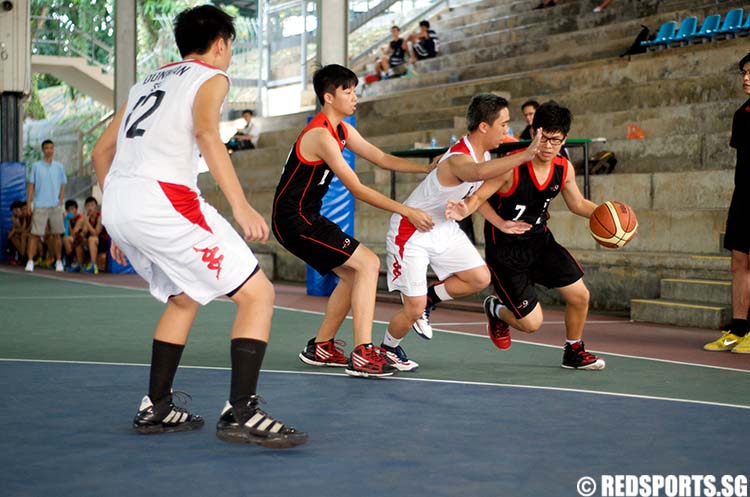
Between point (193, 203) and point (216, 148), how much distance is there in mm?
292

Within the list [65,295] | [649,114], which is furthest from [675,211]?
[65,295]

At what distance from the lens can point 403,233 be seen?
22.0 feet

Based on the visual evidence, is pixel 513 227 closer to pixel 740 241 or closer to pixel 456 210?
pixel 456 210

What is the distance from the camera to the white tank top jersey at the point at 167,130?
4270mm

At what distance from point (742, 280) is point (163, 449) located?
490 centimetres

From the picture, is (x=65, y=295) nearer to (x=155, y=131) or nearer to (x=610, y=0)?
(x=155, y=131)

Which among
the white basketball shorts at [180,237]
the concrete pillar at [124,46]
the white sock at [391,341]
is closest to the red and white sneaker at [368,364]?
the white sock at [391,341]

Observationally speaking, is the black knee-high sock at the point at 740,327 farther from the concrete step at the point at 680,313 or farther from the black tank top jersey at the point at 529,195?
the black tank top jersey at the point at 529,195

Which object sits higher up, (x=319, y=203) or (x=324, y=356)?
(x=319, y=203)

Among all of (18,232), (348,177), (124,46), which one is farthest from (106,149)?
(18,232)

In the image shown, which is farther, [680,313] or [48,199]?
[48,199]

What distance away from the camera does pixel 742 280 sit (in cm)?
759

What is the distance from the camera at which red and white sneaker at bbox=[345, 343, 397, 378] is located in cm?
612

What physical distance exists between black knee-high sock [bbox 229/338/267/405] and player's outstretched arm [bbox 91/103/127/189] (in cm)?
94
